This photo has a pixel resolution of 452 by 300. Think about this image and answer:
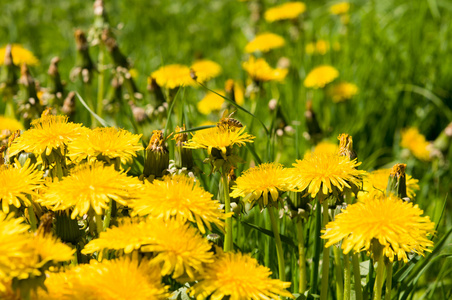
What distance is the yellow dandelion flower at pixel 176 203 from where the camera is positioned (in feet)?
3.46

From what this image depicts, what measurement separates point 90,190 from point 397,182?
68 centimetres

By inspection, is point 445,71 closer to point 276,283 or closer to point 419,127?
point 419,127

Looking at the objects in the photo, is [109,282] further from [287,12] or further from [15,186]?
[287,12]

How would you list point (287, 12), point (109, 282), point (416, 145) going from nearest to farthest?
1. point (109, 282)
2. point (416, 145)
3. point (287, 12)

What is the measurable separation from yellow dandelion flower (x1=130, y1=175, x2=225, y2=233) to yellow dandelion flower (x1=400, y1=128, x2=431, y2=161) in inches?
73.1

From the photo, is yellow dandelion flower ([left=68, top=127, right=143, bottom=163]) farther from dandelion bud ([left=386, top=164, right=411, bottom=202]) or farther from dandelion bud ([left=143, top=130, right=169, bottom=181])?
dandelion bud ([left=386, top=164, right=411, bottom=202])

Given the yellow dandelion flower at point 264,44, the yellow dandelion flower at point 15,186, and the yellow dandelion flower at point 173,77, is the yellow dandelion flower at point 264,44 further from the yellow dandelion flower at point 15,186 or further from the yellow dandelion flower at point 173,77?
the yellow dandelion flower at point 15,186

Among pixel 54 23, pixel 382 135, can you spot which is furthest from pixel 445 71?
pixel 54 23

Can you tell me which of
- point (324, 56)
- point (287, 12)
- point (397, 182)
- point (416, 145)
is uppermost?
point (287, 12)

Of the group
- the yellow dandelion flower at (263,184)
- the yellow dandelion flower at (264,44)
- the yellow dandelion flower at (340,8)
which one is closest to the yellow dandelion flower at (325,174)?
the yellow dandelion flower at (263,184)

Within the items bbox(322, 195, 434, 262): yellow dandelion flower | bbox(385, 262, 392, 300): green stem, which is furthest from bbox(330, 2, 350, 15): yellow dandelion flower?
bbox(322, 195, 434, 262): yellow dandelion flower

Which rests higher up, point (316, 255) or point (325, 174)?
point (325, 174)

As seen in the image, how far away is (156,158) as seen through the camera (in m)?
1.34

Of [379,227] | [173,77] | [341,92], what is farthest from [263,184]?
[341,92]
